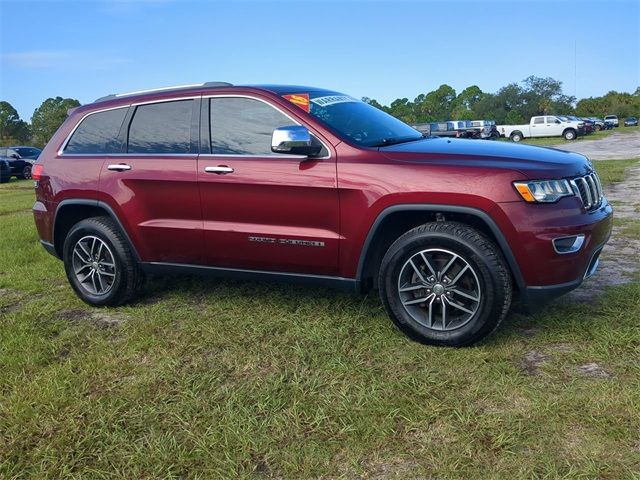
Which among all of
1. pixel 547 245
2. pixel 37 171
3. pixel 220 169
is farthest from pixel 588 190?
pixel 37 171

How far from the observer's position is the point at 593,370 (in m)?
3.17

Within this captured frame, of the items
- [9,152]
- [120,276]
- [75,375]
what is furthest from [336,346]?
[9,152]

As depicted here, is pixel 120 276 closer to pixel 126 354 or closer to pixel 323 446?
pixel 126 354

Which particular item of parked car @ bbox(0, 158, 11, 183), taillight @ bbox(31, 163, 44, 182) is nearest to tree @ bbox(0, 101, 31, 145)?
parked car @ bbox(0, 158, 11, 183)

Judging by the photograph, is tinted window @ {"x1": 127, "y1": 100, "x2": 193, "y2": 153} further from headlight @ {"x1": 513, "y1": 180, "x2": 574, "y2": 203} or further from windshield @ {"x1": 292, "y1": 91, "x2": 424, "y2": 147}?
headlight @ {"x1": 513, "y1": 180, "x2": 574, "y2": 203}

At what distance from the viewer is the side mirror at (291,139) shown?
3.59 metres

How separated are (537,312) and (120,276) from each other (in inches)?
129

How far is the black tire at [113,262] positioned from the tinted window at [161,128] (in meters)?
0.69

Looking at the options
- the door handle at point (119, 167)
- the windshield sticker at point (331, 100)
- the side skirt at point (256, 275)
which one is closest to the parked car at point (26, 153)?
the door handle at point (119, 167)

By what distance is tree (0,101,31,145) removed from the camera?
7600 centimetres

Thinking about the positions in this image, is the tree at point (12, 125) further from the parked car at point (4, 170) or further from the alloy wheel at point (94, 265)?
the alloy wheel at point (94, 265)

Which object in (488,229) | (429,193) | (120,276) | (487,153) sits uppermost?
(487,153)

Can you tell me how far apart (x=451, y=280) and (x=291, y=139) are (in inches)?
53.7

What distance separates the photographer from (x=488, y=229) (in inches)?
138
